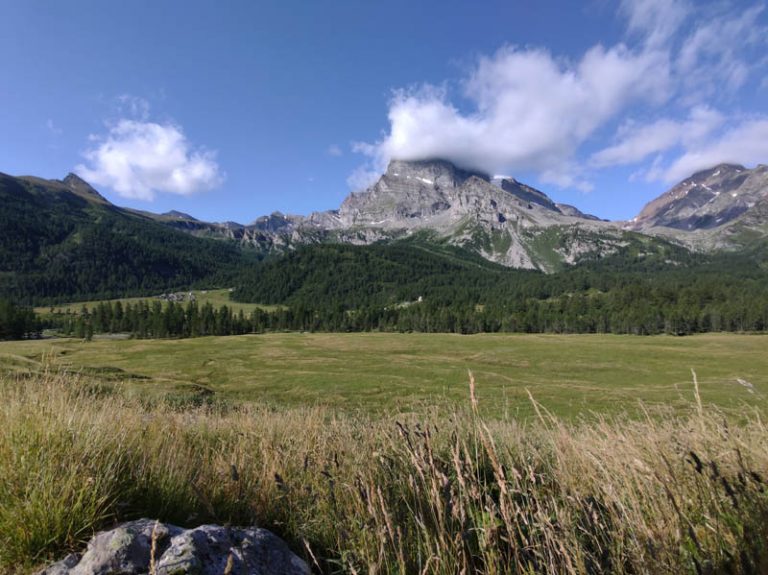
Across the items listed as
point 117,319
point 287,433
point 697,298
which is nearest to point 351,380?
point 287,433

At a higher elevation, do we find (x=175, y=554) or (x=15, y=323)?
(x=175, y=554)

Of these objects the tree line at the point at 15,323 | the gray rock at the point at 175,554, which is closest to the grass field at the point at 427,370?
the gray rock at the point at 175,554

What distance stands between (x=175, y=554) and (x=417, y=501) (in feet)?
6.47

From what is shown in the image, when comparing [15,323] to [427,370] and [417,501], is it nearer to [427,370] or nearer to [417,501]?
[427,370]

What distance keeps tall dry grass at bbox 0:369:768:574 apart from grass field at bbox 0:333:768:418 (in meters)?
19.8

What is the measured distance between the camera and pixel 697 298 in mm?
170125

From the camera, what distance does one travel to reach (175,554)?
110 inches

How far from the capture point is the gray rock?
275 cm

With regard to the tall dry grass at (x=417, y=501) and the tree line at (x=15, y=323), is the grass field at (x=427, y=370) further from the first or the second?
the tree line at (x=15, y=323)

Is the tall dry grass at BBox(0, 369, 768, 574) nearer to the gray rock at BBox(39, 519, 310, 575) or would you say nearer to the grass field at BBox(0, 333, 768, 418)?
the gray rock at BBox(39, 519, 310, 575)

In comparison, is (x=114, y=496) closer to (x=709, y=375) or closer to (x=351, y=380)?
(x=351, y=380)

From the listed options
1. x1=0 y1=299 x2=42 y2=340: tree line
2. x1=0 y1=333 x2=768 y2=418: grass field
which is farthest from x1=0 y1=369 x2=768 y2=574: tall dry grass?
x1=0 y1=299 x2=42 y2=340: tree line

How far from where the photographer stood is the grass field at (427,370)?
→ 3283cm

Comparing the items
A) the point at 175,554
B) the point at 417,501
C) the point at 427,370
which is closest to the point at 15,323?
the point at 427,370
